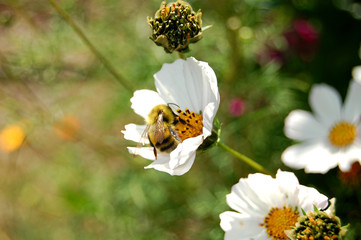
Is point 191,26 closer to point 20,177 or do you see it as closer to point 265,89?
point 265,89

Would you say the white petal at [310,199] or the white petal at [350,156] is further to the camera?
Answer: the white petal at [350,156]

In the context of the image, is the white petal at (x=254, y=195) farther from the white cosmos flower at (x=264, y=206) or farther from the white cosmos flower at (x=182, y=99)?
the white cosmos flower at (x=182, y=99)

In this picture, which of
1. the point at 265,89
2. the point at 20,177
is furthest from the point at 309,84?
the point at 20,177

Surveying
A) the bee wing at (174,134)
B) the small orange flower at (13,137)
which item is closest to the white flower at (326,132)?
the bee wing at (174,134)

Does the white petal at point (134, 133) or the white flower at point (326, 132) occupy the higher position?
the white petal at point (134, 133)

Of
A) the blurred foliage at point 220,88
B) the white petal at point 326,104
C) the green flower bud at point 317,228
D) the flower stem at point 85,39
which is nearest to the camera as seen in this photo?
the green flower bud at point 317,228

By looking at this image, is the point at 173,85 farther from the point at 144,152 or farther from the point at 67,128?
the point at 67,128
